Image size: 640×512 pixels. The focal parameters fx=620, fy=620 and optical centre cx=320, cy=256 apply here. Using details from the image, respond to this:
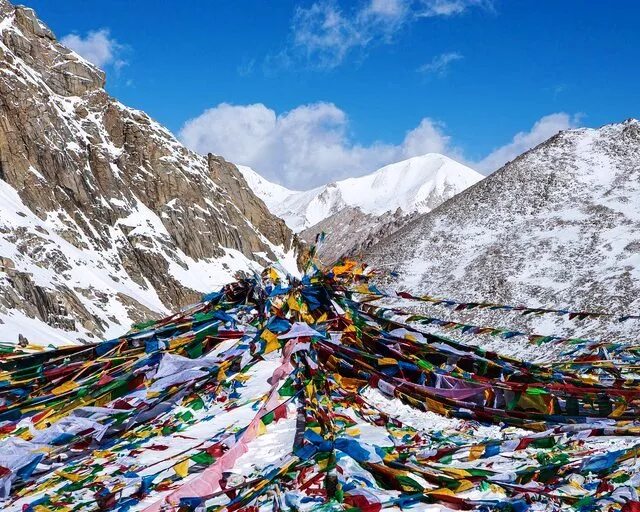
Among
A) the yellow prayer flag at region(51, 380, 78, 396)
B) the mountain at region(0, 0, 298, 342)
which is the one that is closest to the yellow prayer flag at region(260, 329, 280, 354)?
the yellow prayer flag at region(51, 380, 78, 396)

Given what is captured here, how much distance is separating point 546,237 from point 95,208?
3248 inches

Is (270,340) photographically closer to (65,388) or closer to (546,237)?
(65,388)

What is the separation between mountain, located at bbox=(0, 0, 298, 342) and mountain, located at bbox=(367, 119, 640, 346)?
32.6m

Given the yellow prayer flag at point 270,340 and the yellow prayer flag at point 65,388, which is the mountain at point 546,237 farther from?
the yellow prayer flag at point 65,388

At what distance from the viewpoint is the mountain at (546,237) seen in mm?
28672

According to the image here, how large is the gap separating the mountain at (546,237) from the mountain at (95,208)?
1282 inches

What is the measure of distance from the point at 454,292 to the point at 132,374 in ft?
93.5

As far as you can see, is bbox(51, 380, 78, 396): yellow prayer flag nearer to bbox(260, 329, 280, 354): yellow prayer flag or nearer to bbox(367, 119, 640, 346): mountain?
bbox(260, 329, 280, 354): yellow prayer flag

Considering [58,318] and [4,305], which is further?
[58,318]

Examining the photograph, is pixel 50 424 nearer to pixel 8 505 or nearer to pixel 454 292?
pixel 8 505

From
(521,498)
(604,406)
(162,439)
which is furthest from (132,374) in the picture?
(604,406)

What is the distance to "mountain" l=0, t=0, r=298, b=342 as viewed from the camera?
7306cm

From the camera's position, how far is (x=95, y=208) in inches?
3979

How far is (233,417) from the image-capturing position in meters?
5.95
